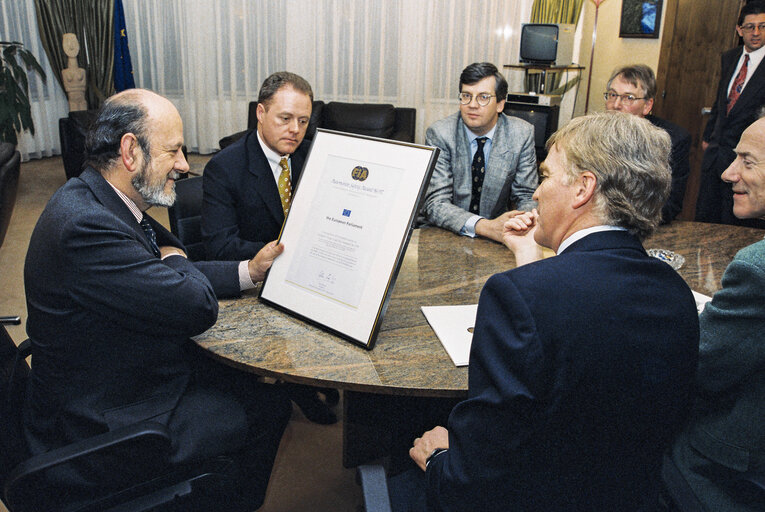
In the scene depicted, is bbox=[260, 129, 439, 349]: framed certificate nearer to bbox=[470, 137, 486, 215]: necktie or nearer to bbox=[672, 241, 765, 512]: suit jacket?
bbox=[672, 241, 765, 512]: suit jacket

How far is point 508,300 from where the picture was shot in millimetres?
951

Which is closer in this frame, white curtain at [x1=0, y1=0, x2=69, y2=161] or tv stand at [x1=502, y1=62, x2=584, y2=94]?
tv stand at [x1=502, y1=62, x2=584, y2=94]

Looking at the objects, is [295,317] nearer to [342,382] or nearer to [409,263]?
[342,382]

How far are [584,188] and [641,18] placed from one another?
4669mm

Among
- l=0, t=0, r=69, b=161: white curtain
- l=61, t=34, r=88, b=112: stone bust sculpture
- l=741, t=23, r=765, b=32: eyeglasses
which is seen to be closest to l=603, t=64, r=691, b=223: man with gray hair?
l=741, t=23, r=765, b=32: eyeglasses

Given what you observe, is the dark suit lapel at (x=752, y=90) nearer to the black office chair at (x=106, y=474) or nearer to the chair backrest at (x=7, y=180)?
the black office chair at (x=106, y=474)

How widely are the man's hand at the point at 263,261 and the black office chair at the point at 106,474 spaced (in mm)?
499

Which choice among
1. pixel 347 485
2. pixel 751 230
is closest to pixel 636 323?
pixel 347 485

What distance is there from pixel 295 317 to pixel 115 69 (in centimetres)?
656

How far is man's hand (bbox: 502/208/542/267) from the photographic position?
1661 mm

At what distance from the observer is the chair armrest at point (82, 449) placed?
1.18 metres

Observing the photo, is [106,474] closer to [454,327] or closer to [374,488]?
[374,488]

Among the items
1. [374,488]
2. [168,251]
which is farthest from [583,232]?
[168,251]

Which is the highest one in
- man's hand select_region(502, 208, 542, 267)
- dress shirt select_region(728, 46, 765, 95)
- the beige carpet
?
dress shirt select_region(728, 46, 765, 95)
